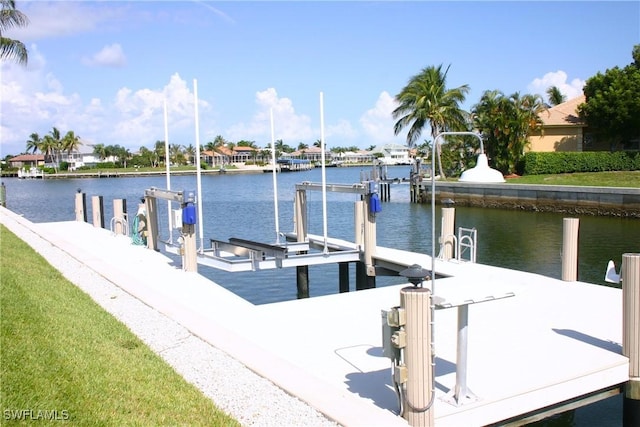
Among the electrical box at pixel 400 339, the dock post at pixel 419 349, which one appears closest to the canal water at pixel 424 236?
the dock post at pixel 419 349

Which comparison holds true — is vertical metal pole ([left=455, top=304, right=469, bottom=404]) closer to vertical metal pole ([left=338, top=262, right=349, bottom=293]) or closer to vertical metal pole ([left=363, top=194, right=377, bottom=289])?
vertical metal pole ([left=363, top=194, right=377, bottom=289])

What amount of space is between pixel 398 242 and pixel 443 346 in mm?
17910

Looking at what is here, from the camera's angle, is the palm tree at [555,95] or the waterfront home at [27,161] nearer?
the palm tree at [555,95]

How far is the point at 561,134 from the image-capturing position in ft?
158

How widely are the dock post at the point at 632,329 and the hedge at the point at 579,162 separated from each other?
38630 millimetres

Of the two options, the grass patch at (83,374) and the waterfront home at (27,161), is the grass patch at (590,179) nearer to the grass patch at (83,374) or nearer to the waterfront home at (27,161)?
the grass patch at (83,374)

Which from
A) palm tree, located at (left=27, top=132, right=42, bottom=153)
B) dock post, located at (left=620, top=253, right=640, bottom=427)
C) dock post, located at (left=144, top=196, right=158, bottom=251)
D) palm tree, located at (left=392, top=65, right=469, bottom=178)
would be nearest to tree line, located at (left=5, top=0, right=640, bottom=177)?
palm tree, located at (left=392, top=65, right=469, bottom=178)

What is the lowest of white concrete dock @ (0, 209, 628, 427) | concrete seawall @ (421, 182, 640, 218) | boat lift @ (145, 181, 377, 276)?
concrete seawall @ (421, 182, 640, 218)

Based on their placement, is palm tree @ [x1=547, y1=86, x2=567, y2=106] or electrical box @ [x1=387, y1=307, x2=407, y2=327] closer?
electrical box @ [x1=387, y1=307, x2=407, y2=327]

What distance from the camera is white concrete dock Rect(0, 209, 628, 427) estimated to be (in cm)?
607

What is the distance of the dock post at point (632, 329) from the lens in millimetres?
6812

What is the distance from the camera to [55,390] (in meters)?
5.54

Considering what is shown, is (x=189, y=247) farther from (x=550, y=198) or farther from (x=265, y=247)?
(x=550, y=198)

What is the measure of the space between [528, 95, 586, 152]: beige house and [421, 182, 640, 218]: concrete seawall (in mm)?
8971
